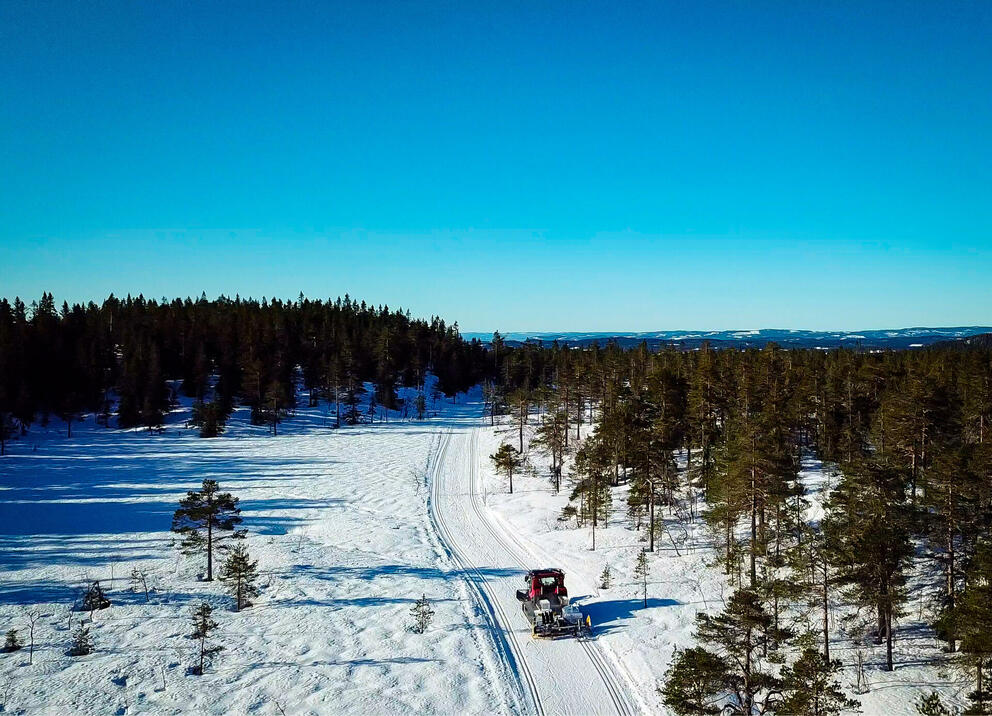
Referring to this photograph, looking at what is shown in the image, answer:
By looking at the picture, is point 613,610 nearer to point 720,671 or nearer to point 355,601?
point 355,601

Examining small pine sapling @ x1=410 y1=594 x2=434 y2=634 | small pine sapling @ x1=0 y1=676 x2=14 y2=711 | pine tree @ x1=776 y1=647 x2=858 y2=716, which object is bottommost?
small pine sapling @ x1=410 y1=594 x2=434 y2=634

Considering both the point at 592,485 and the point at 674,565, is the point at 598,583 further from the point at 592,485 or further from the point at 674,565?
the point at 592,485

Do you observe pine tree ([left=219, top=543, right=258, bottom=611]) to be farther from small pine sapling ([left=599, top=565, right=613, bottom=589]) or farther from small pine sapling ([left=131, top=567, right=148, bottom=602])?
small pine sapling ([left=599, top=565, right=613, bottom=589])

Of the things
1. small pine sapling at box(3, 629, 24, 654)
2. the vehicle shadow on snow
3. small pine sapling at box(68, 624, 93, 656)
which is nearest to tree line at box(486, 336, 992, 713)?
the vehicle shadow on snow

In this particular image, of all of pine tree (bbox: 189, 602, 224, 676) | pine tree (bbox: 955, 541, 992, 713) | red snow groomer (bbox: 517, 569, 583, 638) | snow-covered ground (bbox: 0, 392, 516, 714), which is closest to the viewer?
pine tree (bbox: 955, 541, 992, 713)

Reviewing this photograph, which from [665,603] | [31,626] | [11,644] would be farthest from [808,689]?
[31,626]

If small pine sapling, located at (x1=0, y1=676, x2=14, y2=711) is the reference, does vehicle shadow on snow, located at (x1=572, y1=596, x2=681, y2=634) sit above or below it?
below
